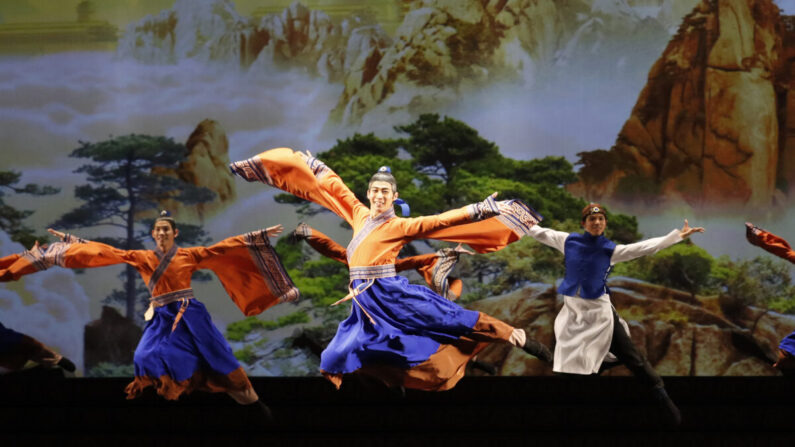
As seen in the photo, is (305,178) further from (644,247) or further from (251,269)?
(644,247)

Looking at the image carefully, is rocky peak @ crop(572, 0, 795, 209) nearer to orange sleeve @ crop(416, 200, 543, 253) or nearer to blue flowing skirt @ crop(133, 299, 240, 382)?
orange sleeve @ crop(416, 200, 543, 253)

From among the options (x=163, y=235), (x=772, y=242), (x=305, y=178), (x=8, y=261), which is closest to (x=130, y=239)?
(x=8, y=261)

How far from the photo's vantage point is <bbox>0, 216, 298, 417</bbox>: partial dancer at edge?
4.31 m

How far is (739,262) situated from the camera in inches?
284

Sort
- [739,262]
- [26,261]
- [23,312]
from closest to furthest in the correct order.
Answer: [26,261] < [739,262] < [23,312]

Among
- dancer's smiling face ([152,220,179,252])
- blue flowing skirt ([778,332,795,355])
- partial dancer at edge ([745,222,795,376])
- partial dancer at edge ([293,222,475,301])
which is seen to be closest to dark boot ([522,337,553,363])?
partial dancer at edge ([293,222,475,301])

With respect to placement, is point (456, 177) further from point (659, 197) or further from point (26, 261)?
point (26, 261)

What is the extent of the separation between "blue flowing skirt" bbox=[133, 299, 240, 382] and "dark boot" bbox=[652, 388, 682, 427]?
2.15 metres

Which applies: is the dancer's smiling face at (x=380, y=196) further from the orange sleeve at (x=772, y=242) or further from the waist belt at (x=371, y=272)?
the orange sleeve at (x=772, y=242)

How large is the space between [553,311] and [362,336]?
3.67 metres

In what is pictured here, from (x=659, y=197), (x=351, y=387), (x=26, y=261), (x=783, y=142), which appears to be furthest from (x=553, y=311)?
(x=26, y=261)

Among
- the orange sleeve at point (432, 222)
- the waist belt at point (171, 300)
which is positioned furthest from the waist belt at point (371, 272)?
the waist belt at point (171, 300)

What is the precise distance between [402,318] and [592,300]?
47.1 inches

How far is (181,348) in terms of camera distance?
4.35 metres
